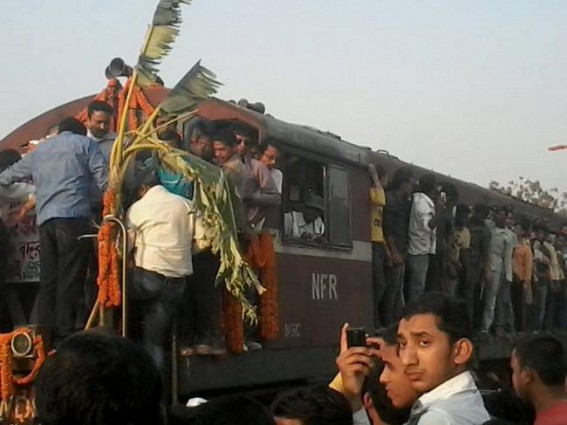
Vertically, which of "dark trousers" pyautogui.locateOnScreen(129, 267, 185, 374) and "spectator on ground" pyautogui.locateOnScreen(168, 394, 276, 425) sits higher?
"dark trousers" pyautogui.locateOnScreen(129, 267, 185, 374)

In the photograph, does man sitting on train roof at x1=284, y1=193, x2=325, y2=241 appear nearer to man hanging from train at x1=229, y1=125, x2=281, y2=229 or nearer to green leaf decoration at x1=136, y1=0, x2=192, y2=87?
man hanging from train at x1=229, y1=125, x2=281, y2=229

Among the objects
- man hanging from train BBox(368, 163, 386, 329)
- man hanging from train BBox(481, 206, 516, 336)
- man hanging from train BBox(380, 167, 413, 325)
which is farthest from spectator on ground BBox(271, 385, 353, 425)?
man hanging from train BBox(481, 206, 516, 336)

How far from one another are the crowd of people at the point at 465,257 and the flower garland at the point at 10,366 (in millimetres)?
4451

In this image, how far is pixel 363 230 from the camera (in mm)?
10250

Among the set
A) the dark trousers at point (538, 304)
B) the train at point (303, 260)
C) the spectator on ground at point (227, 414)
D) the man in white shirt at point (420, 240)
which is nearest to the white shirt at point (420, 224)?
the man in white shirt at point (420, 240)

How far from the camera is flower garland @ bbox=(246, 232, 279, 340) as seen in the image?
8.10m

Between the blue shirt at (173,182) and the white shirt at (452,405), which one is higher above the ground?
the blue shirt at (173,182)

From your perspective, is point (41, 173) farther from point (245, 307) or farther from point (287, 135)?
point (287, 135)

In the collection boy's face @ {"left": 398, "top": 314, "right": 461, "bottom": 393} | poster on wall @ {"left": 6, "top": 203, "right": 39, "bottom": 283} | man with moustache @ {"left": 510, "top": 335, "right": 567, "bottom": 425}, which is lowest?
man with moustache @ {"left": 510, "top": 335, "right": 567, "bottom": 425}

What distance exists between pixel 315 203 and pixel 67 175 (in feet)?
9.27

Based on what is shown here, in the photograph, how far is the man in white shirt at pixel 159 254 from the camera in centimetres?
700

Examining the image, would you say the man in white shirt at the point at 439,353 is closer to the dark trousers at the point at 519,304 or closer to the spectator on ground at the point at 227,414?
the spectator on ground at the point at 227,414

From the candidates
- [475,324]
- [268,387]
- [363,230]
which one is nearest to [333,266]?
[363,230]

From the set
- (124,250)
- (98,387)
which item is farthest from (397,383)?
(124,250)
